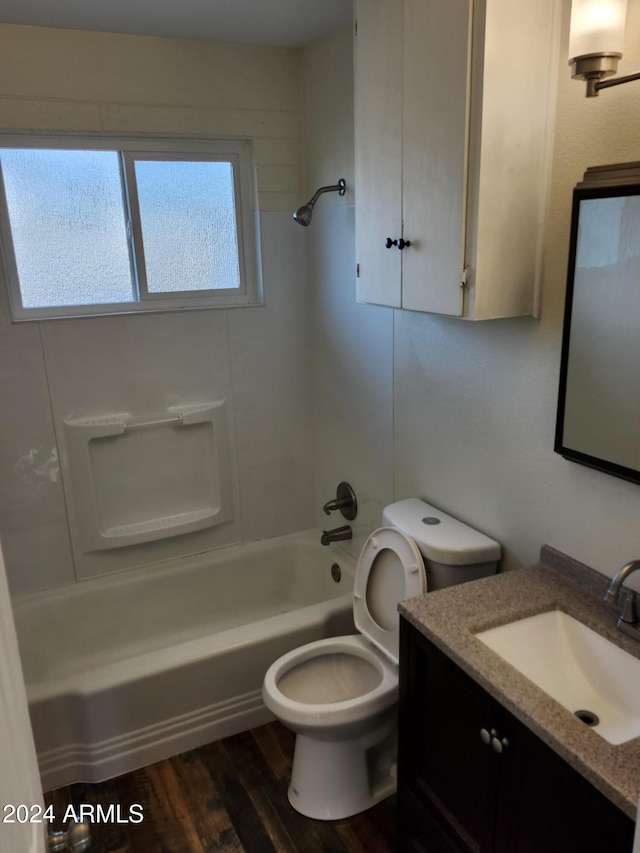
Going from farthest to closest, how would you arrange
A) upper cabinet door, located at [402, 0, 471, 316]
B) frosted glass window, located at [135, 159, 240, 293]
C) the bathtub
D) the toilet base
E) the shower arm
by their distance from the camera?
frosted glass window, located at [135, 159, 240, 293] < the shower arm < the bathtub < the toilet base < upper cabinet door, located at [402, 0, 471, 316]

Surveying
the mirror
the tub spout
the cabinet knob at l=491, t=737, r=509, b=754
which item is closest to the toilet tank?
the mirror

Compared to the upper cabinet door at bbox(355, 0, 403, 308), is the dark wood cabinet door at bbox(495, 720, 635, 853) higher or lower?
lower

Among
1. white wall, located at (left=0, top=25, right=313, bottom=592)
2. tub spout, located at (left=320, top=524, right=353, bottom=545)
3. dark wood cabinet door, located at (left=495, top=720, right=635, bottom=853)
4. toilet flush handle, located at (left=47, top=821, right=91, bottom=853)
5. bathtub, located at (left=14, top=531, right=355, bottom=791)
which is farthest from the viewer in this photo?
tub spout, located at (left=320, top=524, right=353, bottom=545)

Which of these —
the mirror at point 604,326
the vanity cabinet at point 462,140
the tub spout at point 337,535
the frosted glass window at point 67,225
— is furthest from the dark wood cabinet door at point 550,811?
the frosted glass window at point 67,225

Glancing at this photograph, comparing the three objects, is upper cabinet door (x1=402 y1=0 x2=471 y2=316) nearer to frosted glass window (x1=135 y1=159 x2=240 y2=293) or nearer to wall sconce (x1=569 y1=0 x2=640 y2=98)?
wall sconce (x1=569 y1=0 x2=640 y2=98)

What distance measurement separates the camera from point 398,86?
1736 millimetres

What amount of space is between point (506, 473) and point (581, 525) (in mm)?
290

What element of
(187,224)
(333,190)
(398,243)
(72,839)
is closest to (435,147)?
(398,243)

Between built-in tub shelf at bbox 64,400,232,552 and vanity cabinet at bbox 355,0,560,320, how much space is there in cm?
138

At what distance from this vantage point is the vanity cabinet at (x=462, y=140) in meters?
1.47

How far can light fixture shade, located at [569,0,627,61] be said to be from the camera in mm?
1265

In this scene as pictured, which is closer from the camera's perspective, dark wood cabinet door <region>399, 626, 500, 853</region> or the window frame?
dark wood cabinet door <region>399, 626, 500, 853</region>

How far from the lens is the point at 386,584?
7.05ft

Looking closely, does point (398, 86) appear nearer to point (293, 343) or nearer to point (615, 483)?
point (615, 483)
